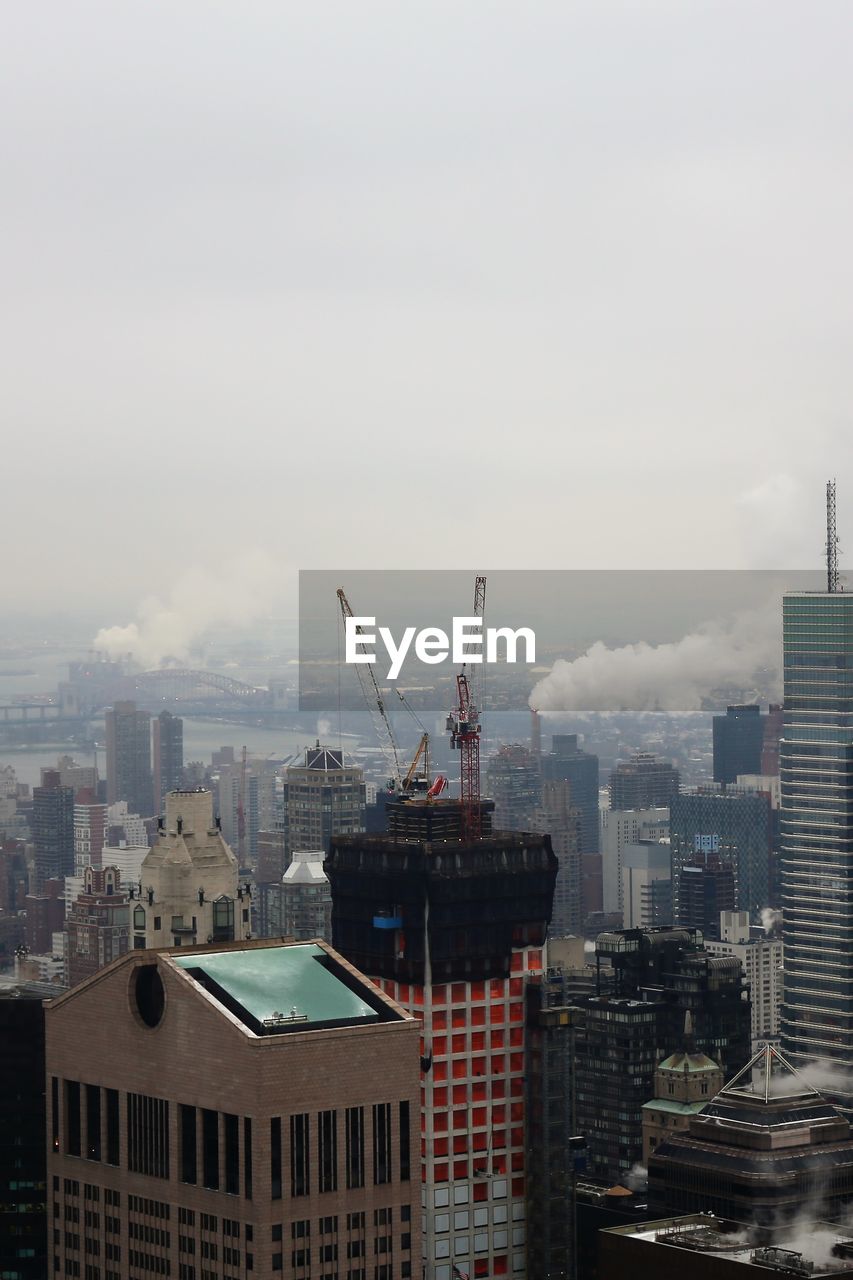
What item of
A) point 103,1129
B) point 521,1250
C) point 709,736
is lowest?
point 521,1250

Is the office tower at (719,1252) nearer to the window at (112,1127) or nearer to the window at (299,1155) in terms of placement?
the window at (299,1155)

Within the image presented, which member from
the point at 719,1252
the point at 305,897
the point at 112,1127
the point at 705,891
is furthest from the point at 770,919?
the point at 112,1127

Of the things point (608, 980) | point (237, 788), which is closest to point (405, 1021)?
point (608, 980)

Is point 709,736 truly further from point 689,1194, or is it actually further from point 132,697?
point 689,1194

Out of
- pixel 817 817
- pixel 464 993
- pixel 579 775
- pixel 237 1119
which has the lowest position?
pixel 237 1119

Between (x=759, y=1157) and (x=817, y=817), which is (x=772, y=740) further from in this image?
(x=759, y=1157)

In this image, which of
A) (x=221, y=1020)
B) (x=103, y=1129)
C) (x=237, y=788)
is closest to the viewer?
(x=221, y=1020)
